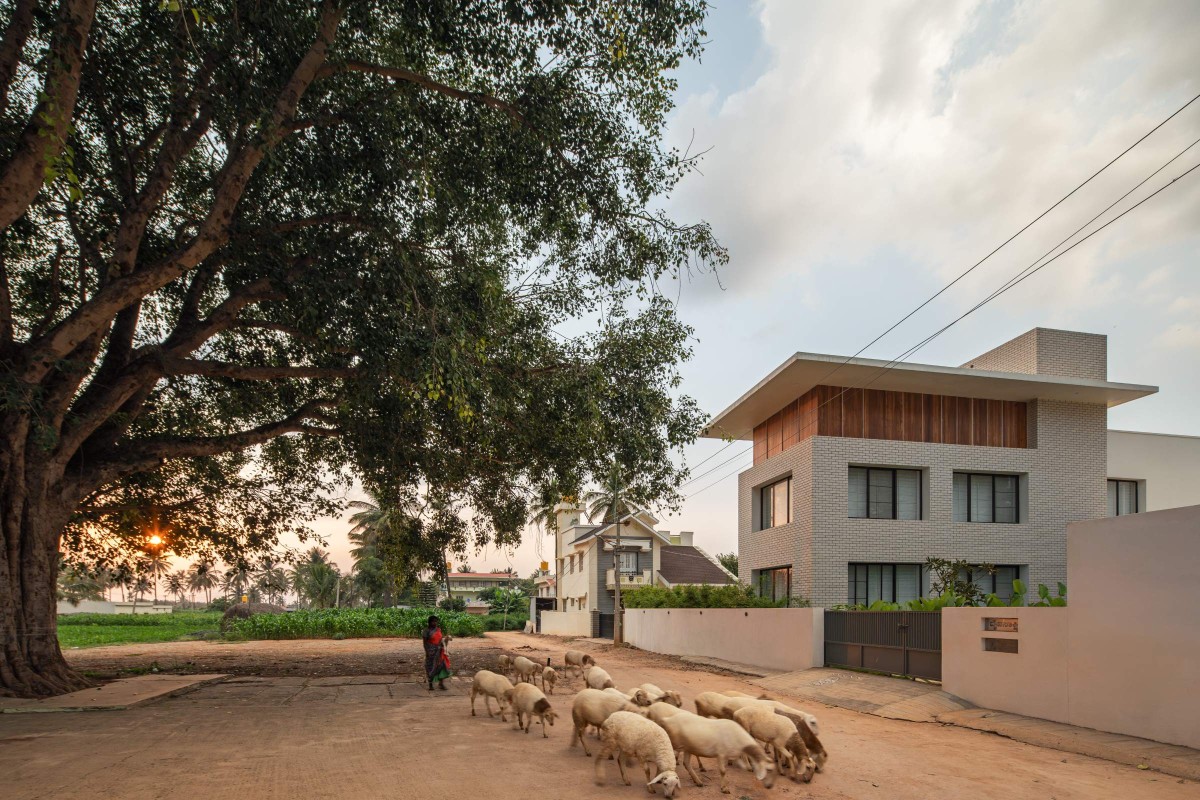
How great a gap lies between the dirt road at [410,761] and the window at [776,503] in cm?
1361

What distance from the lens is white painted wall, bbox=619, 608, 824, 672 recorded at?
70.2ft

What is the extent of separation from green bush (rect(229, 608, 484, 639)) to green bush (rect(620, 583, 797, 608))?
10.3 m

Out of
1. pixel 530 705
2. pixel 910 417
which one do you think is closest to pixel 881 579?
pixel 910 417

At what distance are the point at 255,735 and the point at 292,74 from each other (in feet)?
29.8

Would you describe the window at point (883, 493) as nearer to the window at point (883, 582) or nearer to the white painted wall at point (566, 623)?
the window at point (883, 582)

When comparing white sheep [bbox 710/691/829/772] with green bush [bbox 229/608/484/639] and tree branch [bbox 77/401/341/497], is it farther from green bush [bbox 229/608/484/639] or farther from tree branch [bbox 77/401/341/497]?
green bush [bbox 229/608/484/639]

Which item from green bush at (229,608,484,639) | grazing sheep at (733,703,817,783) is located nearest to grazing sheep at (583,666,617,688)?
grazing sheep at (733,703,817,783)

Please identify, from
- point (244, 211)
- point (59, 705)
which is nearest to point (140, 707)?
point (59, 705)

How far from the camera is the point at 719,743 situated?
8.40 m

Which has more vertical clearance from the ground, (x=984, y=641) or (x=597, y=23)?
(x=597, y=23)

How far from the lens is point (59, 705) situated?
13.2 meters

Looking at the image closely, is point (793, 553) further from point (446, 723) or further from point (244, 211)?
point (244, 211)

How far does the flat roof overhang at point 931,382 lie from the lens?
24.2 m

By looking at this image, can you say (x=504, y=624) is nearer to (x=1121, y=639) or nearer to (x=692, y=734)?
(x=1121, y=639)
